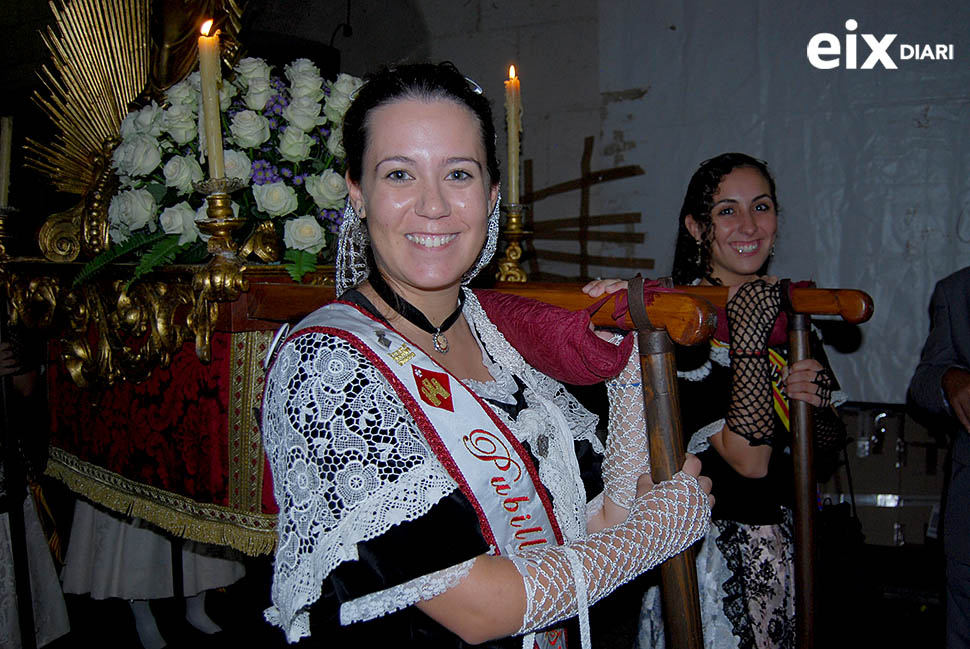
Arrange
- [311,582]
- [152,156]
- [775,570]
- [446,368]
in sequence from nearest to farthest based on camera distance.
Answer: [311,582] < [446,368] < [152,156] < [775,570]

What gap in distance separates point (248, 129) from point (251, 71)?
20cm

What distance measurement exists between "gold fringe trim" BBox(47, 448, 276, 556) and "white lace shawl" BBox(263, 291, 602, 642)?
17.5 inches

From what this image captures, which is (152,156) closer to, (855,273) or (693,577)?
(693,577)

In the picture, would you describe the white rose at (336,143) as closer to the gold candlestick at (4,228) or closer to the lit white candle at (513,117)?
the lit white candle at (513,117)

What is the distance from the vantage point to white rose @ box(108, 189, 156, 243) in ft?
5.78

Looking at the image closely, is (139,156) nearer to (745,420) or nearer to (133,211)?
(133,211)

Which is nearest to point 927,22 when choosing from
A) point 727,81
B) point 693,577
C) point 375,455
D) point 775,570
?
point 727,81

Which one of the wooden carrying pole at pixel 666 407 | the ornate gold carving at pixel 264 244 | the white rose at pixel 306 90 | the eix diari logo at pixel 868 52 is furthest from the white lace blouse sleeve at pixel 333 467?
the eix diari logo at pixel 868 52

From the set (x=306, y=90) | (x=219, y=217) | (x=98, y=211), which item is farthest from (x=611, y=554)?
(x=98, y=211)

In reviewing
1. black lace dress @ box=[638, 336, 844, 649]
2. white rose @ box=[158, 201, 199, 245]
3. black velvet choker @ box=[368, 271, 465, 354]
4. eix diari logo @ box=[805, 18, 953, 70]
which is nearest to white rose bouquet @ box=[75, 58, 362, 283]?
white rose @ box=[158, 201, 199, 245]

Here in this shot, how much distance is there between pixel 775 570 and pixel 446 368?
1.19 metres

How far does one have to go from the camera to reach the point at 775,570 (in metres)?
1.90

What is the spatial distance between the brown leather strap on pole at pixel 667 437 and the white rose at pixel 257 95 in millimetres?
1175

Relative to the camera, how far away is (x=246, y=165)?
1.77 meters
